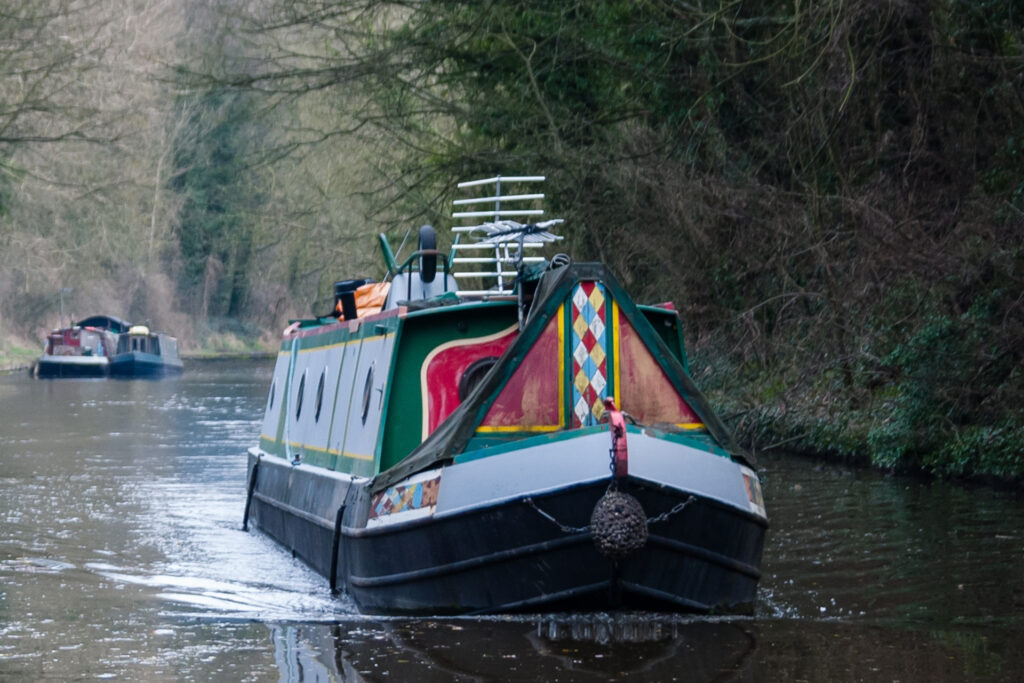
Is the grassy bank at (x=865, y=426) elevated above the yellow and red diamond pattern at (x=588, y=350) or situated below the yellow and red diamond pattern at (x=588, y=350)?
below

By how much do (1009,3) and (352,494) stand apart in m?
8.82

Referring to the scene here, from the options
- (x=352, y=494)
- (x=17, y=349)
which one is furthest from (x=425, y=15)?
(x=17, y=349)

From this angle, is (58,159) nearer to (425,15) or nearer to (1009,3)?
(425,15)

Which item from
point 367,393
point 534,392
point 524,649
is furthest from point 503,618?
point 367,393

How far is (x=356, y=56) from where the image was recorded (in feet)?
73.9

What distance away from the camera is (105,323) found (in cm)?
5850

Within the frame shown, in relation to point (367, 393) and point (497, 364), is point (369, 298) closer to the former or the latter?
point (367, 393)

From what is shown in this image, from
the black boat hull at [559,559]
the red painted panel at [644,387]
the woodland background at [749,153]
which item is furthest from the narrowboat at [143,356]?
the red painted panel at [644,387]

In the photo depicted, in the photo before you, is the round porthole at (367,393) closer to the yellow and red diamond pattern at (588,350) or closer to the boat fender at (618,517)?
the yellow and red diamond pattern at (588,350)

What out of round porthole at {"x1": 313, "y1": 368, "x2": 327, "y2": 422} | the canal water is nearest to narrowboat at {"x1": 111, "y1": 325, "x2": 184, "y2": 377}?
the canal water

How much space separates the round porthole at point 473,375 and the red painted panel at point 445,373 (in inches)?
1.2

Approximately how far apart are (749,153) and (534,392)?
40.4ft

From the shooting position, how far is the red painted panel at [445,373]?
10297 millimetres

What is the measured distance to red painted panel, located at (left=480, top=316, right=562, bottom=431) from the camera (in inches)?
367
